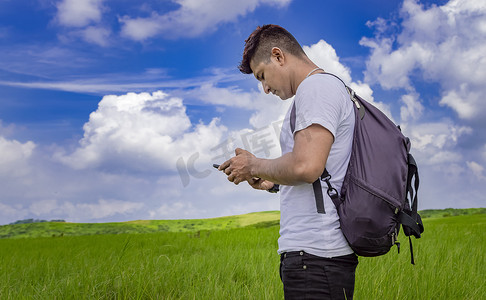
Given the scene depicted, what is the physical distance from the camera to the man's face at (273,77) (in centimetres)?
205

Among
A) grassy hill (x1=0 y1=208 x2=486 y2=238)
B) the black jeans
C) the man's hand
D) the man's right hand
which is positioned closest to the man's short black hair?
the man's hand

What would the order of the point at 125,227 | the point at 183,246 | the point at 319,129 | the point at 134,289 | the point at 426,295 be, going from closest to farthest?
the point at 319,129 → the point at 134,289 → the point at 426,295 → the point at 183,246 → the point at 125,227

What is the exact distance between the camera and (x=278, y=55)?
6.66 ft

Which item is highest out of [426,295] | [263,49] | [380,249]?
[263,49]

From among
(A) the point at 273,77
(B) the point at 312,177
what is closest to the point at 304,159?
(B) the point at 312,177

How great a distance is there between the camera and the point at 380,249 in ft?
6.07

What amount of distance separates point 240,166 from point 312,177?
1.37ft

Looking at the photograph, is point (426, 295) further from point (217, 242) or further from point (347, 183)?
point (217, 242)

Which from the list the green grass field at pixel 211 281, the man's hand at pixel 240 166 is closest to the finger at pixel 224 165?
the man's hand at pixel 240 166

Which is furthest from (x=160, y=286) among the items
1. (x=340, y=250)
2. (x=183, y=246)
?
(x=183, y=246)

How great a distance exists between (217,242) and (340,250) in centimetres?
665

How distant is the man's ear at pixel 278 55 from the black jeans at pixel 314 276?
0.97 meters

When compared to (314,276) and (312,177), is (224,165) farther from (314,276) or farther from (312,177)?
(314,276)

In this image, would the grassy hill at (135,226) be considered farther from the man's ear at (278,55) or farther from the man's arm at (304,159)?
the man's arm at (304,159)
